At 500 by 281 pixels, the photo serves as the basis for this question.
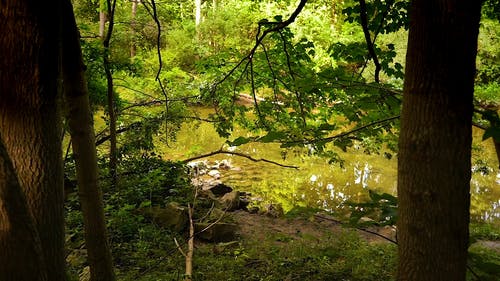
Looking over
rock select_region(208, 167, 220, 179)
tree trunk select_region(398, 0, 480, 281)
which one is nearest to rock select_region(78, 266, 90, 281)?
tree trunk select_region(398, 0, 480, 281)

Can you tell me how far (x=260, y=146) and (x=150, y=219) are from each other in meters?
10.1

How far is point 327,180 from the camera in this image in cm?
1257

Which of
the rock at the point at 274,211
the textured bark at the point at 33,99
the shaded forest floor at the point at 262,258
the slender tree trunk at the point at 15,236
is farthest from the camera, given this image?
the rock at the point at 274,211

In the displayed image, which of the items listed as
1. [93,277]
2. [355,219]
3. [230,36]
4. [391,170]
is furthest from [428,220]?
[230,36]

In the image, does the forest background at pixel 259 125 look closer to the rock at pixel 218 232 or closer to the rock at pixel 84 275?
the rock at pixel 84 275

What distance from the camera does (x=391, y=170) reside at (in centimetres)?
1334

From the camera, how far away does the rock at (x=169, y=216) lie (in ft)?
21.6

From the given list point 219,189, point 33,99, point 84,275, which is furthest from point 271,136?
point 219,189

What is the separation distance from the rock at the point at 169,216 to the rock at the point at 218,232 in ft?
0.85

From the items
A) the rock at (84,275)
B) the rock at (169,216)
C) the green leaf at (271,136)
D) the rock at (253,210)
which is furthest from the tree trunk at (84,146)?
the rock at (253,210)

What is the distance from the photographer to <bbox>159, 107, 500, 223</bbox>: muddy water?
10.6 metres

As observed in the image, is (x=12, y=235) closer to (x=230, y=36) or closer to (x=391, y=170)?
(x=391, y=170)

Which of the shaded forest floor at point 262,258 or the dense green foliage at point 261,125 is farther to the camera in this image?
the shaded forest floor at point 262,258

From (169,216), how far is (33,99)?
4563mm
